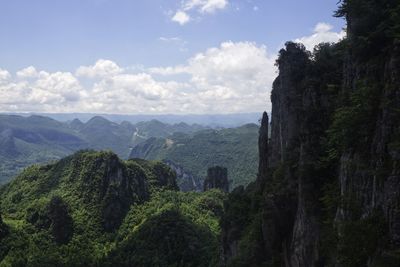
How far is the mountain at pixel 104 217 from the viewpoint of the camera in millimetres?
98688

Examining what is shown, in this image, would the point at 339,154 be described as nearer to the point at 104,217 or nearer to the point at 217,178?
the point at 104,217

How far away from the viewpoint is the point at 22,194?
5527 inches

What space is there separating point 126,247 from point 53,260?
15.9m

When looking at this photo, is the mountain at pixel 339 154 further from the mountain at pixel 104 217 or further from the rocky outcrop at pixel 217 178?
the rocky outcrop at pixel 217 178

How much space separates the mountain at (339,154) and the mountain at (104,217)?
1629 inches

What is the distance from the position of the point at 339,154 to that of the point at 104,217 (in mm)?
100046

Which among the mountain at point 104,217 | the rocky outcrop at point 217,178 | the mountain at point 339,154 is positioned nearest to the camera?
the mountain at point 339,154

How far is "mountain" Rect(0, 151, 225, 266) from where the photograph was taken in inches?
3885

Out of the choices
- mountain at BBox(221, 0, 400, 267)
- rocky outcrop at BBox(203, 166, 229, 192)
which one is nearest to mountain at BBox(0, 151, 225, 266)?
rocky outcrop at BBox(203, 166, 229, 192)

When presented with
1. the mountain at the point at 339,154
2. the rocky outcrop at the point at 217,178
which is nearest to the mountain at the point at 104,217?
the rocky outcrop at the point at 217,178

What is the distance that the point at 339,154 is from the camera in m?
33.8

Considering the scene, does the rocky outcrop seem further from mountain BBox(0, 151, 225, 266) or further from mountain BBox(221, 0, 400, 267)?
mountain BBox(221, 0, 400, 267)

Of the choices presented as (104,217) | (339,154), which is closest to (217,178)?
(104,217)

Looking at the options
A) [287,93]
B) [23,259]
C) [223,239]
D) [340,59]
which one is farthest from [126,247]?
[340,59]
